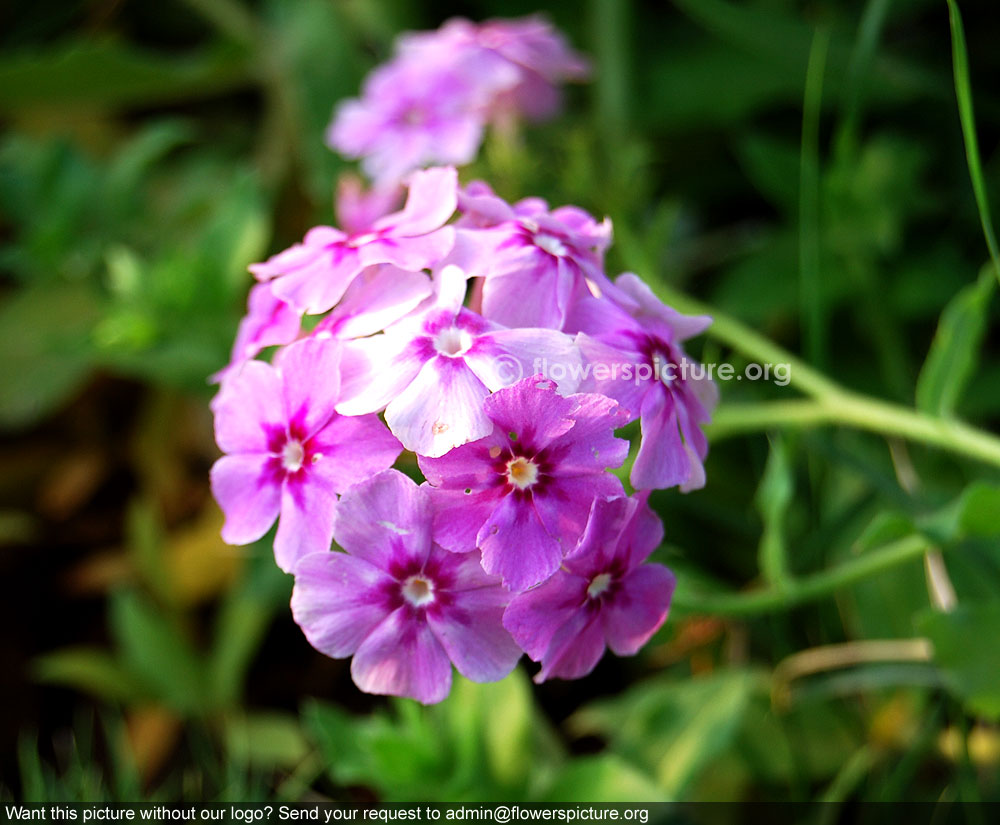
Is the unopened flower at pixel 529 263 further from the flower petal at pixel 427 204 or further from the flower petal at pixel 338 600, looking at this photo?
the flower petal at pixel 338 600

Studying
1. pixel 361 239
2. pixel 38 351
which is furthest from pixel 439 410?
pixel 38 351

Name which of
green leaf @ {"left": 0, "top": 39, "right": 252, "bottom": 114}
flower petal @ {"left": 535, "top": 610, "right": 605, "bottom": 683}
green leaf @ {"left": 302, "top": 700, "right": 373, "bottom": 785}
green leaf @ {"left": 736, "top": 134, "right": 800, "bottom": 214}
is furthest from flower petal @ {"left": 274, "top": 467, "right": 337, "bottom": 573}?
green leaf @ {"left": 0, "top": 39, "right": 252, "bottom": 114}

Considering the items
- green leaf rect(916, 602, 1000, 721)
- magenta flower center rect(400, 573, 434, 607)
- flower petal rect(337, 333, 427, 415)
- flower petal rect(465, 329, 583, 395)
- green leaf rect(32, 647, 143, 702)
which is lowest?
green leaf rect(32, 647, 143, 702)

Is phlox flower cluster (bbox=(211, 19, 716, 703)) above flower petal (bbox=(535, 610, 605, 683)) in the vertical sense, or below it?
above

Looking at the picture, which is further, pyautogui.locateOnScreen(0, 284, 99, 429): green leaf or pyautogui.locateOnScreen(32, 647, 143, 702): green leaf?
pyautogui.locateOnScreen(0, 284, 99, 429): green leaf

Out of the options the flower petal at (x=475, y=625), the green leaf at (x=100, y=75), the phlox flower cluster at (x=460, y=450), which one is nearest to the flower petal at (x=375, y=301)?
the phlox flower cluster at (x=460, y=450)

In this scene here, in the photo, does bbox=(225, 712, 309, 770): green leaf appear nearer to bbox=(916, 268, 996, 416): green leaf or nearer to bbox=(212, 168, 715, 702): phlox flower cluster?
bbox=(212, 168, 715, 702): phlox flower cluster

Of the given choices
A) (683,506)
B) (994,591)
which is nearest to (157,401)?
(683,506)
